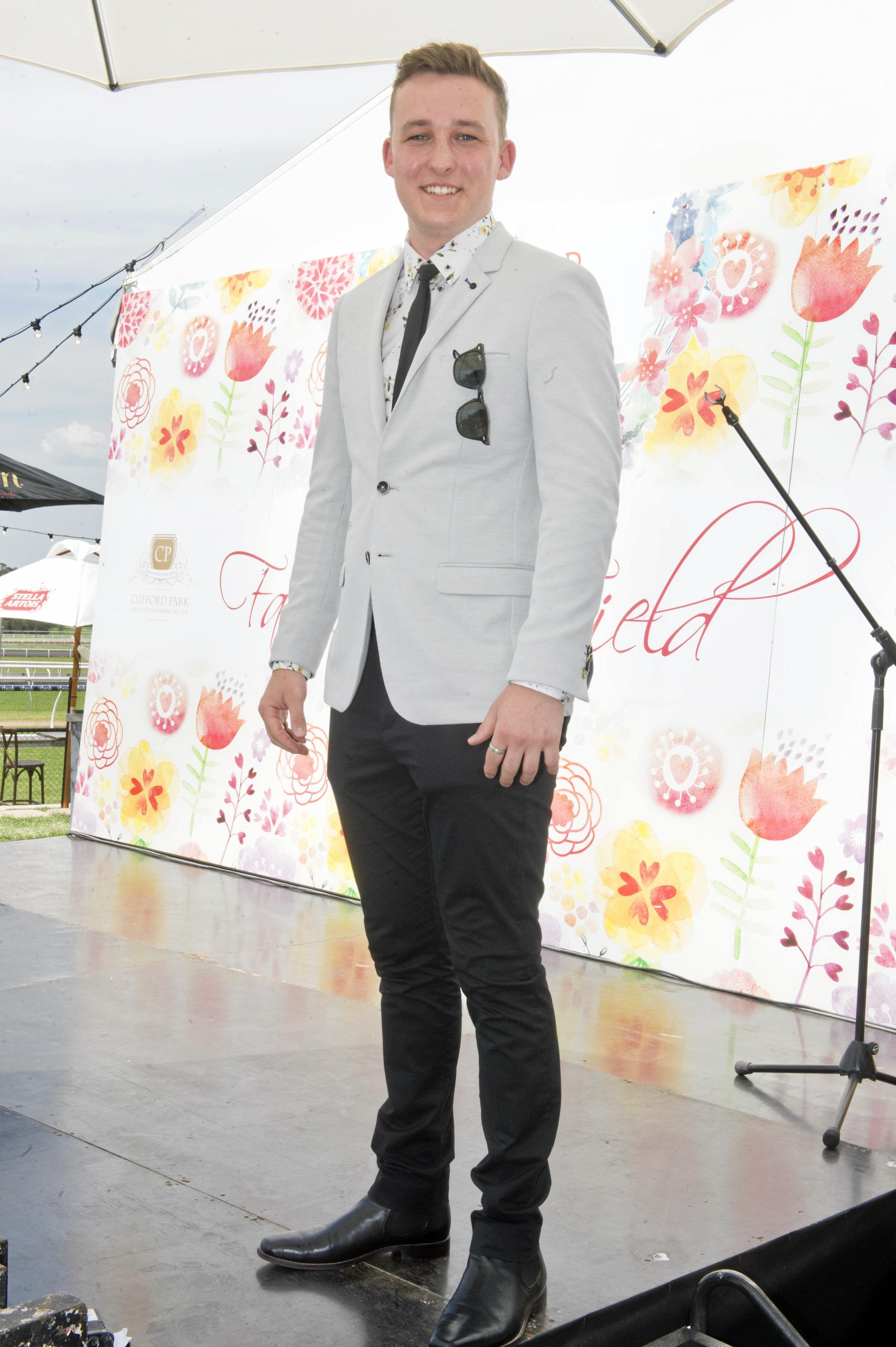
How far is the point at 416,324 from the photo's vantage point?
1426 millimetres

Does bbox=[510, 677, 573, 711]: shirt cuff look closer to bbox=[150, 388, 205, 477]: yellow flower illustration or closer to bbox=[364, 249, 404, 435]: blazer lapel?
bbox=[364, 249, 404, 435]: blazer lapel

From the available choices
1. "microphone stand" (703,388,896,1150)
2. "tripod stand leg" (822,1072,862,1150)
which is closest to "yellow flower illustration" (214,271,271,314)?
"microphone stand" (703,388,896,1150)

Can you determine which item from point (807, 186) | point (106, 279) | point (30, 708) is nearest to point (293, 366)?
point (807, 186)

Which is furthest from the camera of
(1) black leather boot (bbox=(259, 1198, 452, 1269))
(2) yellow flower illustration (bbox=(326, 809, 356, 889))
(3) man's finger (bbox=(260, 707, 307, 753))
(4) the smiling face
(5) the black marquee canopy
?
(5) the black marquee canopy

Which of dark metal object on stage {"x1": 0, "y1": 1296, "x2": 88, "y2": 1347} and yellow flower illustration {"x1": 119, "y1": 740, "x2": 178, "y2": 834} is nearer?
dark metal object on stage {"x1": 0, "y1": 1296, "x2": 88, "y2": 1347}

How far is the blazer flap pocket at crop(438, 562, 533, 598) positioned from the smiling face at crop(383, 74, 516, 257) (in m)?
0.40

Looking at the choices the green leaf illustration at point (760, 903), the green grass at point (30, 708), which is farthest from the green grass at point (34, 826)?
the green grass at point (30, 708)

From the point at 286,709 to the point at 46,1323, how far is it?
79cm

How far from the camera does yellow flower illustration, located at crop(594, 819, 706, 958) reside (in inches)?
122

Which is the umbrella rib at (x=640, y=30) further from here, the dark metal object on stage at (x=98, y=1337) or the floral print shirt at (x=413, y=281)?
the dark metal object on stage at (x=98, y=1337)

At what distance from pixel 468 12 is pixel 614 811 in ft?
6.45

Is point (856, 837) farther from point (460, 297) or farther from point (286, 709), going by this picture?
point (460, 297)

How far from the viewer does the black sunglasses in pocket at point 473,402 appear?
132cm

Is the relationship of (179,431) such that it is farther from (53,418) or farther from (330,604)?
(53,418)
